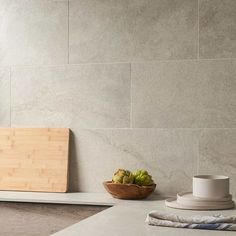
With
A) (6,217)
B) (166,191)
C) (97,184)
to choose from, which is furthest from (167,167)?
(6,217)

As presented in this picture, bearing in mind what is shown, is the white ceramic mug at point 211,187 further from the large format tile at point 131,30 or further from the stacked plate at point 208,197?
the large format tile at point 131,30

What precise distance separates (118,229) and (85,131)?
39.4 inches

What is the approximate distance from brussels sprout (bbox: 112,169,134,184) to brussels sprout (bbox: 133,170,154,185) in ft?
0.07

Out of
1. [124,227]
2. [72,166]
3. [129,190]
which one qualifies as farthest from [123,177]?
[124,227]

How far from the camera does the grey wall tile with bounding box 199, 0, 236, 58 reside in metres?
2.24

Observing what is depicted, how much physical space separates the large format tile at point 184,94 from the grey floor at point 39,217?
51cm

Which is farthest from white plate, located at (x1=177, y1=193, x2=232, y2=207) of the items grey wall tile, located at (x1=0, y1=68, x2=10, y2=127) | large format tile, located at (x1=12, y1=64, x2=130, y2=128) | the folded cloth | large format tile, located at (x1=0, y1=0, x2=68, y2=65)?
grey wall tile, located at (x1=0, y1=68, x2=10, y2=127)

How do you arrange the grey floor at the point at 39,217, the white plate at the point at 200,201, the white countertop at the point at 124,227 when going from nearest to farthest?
the white countertop at the point at 124,227, the white plate at the point at 200,201, the grey floor at the point at 39,217

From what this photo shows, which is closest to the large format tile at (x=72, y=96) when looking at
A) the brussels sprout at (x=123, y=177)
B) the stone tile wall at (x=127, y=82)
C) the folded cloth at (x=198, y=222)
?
the stone tile wall at (x=127, y=82)

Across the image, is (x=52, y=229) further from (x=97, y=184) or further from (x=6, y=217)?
(x=97, y=184)

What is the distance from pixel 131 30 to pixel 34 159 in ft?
2.52

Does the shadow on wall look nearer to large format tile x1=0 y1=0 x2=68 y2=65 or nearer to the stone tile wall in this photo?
the stone tile wall

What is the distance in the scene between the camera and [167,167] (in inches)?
91.0

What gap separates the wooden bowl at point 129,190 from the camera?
2.12 metres
